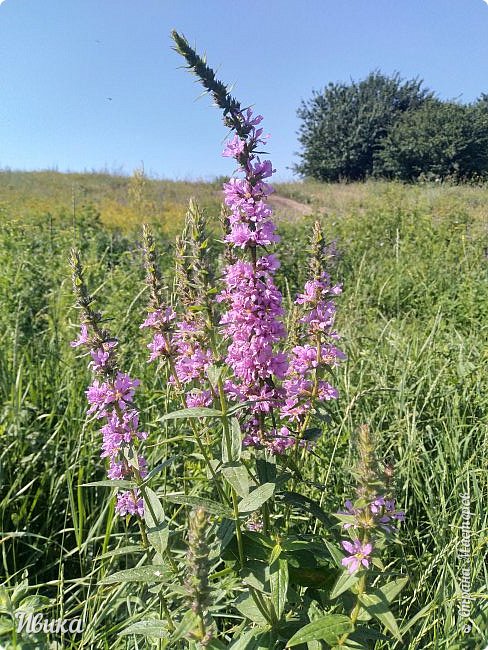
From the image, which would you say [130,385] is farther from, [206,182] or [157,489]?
[206,182]

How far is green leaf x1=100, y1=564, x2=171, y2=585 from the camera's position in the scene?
1470mm

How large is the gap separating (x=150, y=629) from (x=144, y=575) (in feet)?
0.63

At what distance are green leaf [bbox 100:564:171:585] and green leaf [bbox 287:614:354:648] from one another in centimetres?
42

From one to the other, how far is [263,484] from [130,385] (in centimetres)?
57

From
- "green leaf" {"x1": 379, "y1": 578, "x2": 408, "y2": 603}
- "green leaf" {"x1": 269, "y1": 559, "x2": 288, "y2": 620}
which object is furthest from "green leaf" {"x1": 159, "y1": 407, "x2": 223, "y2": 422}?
"green leaf" {"x1": 379, "y1": 578, "x2": 408, "y2": 603}

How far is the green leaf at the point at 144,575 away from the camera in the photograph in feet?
4.82

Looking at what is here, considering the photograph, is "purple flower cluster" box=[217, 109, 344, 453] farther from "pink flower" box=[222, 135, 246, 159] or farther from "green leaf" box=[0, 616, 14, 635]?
"green leaf" box=[0, 616, 14, 635]

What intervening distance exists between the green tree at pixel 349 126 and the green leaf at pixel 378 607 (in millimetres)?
19681

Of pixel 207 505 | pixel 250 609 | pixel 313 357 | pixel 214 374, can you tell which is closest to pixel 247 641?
pixel 250 609

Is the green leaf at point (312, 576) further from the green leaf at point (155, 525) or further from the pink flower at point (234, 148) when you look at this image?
the pink flower at point (234, 148)

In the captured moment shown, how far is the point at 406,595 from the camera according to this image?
237 cm

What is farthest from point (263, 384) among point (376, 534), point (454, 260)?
point (454, 260)

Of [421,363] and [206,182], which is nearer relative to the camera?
[421,363]

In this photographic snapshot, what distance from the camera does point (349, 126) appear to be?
68.7 ft
